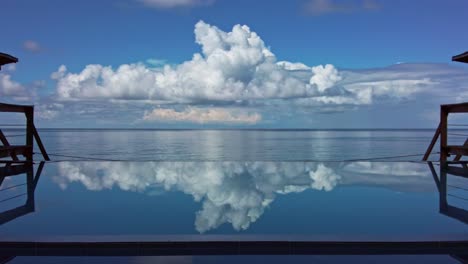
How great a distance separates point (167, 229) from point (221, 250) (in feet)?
3.27

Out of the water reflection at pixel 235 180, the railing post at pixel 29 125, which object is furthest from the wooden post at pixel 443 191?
the railing post at pixel 29 125

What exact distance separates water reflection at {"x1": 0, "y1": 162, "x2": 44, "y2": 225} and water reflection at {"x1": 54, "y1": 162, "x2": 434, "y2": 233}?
1.84ft

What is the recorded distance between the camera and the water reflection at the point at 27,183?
562cm

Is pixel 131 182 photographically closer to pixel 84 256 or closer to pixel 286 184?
pixel 286 184

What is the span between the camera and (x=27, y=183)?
8555mm

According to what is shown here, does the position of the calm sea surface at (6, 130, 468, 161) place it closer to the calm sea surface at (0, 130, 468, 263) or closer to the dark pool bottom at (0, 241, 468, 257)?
the calm sea surface at (0, 130, 468, 263)

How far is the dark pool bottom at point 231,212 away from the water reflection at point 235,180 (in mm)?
24

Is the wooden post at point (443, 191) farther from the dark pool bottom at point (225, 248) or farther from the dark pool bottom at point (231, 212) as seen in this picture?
the dark pool bottom at point (225, 248)

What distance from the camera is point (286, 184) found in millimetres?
8594

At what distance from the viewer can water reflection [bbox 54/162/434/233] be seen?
6191 millimetres

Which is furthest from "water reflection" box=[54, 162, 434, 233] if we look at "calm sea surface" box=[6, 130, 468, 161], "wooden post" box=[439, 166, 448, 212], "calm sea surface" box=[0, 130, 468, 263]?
"calm sea surface" box=[6, 130, 468, 161]

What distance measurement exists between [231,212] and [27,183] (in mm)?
5078

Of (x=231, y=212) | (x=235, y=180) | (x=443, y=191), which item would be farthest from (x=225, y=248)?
(x=443, y=191)

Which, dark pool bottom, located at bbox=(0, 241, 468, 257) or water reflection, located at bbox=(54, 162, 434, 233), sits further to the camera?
water reflection, located at bbox=(54, 162, 434, 233)
